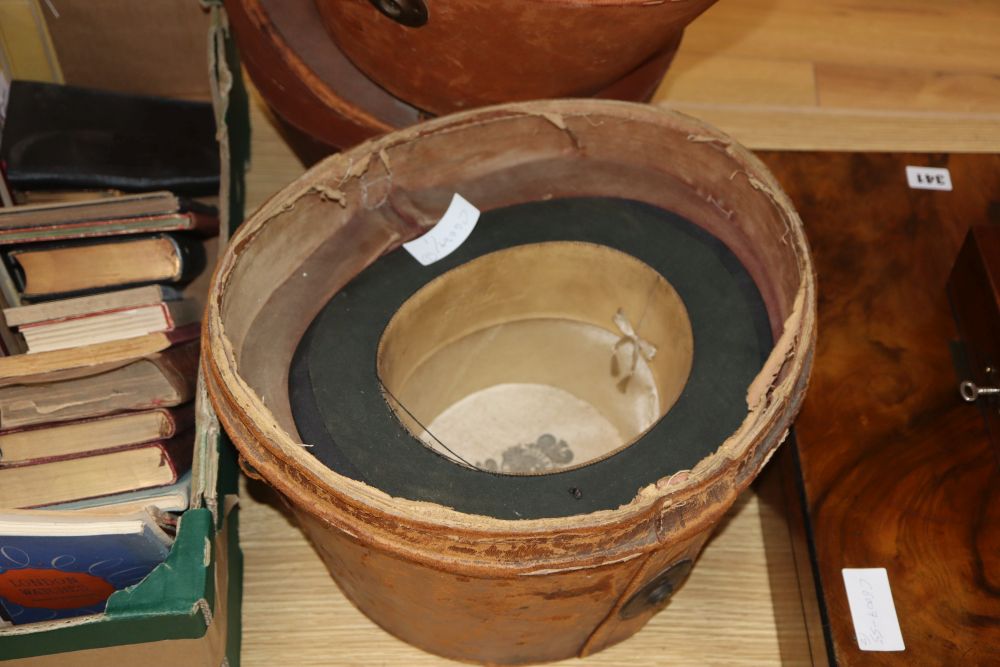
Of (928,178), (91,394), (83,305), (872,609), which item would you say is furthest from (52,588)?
(928,178)

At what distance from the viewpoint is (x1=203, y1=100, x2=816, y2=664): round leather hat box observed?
0.93m

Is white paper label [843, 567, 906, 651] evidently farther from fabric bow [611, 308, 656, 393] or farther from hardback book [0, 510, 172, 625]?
hardback book [0, 510, 172, 625]

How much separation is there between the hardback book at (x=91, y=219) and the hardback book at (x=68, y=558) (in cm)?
37

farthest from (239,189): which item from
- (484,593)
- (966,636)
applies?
(966,636)

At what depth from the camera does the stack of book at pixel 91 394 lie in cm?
105

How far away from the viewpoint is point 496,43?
3.62 feet

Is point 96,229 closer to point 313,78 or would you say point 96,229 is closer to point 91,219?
point 91,219

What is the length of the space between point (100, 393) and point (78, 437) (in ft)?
0.17

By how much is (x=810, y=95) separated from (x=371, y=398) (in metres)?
1.05

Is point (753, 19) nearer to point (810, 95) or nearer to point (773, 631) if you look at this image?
point (810, 95)

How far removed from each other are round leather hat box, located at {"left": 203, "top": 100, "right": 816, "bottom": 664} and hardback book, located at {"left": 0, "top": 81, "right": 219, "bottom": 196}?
39 cm

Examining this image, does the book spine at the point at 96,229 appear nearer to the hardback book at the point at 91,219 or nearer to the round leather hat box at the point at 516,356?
the hardback book at the point at 91,219

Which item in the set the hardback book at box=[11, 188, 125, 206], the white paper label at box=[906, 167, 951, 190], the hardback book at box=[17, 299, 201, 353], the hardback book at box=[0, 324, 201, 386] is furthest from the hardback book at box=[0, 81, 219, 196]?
the white paper label at box=[906, 167, 951, 190]

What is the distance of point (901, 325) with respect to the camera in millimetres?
1301
